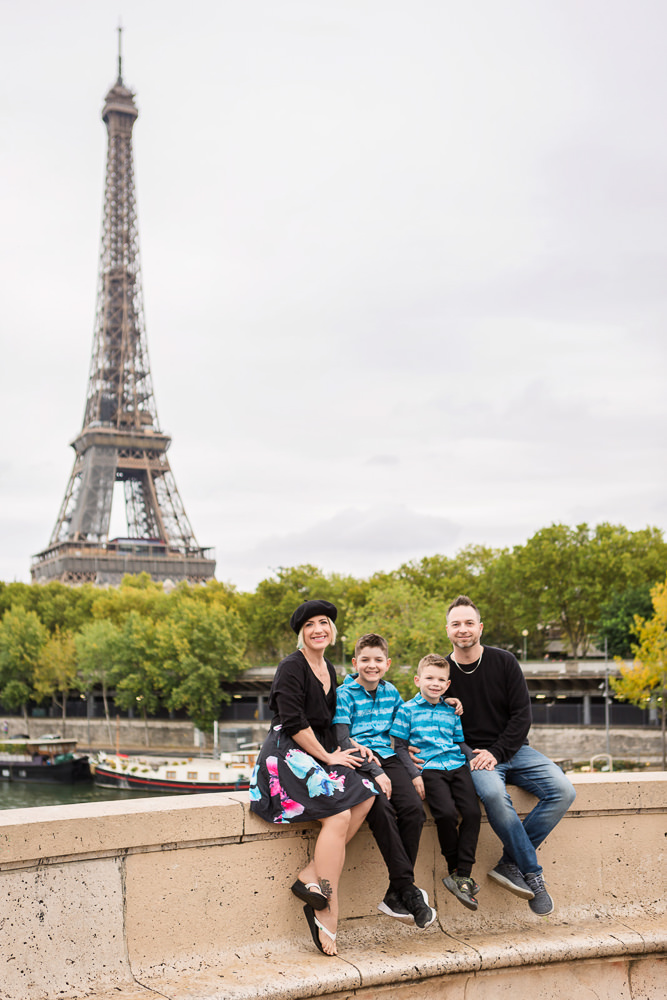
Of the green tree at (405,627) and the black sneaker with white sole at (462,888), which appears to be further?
the green tree at (405,627)

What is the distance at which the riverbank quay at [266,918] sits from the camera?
15.7 ft

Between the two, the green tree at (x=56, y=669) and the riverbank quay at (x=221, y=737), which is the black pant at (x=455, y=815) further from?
the green tree at (x=56, y=669)

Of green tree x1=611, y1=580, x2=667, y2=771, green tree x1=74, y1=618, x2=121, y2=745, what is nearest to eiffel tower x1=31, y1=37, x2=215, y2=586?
green tree x1=74, y1=618, x2=121, y2=745

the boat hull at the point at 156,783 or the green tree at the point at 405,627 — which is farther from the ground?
the green tree at the point at 405,627

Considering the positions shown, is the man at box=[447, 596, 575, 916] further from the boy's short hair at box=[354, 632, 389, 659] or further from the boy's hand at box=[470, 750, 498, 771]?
the boy's short hair at box=[354, 632, 389, 659]

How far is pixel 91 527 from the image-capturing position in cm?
9575

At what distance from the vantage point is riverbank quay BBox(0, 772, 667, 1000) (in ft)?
15.7

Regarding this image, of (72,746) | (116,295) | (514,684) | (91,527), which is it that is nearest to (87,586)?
(91,527)

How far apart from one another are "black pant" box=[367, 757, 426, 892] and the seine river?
136 ft

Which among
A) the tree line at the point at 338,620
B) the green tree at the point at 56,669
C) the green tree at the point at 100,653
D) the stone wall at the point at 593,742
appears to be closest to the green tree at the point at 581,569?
the tree line at the point at 338,620

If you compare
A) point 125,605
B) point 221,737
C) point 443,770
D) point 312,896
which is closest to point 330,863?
point 312,896

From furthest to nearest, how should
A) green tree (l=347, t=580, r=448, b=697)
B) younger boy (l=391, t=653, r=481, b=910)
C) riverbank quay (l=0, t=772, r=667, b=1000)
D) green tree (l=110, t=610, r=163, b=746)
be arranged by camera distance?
1. green tree (l=110, t=610, r=163, b=746)
2. green tree (l=347, t=580, r=448, b=697)
3. younger boy (l=391, t=653, r=481, b=910)
4. riverbank quay (l=0, t=772, r=667, b=1000)

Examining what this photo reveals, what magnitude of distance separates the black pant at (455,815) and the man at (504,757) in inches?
4.4

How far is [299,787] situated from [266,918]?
750 millimetres
